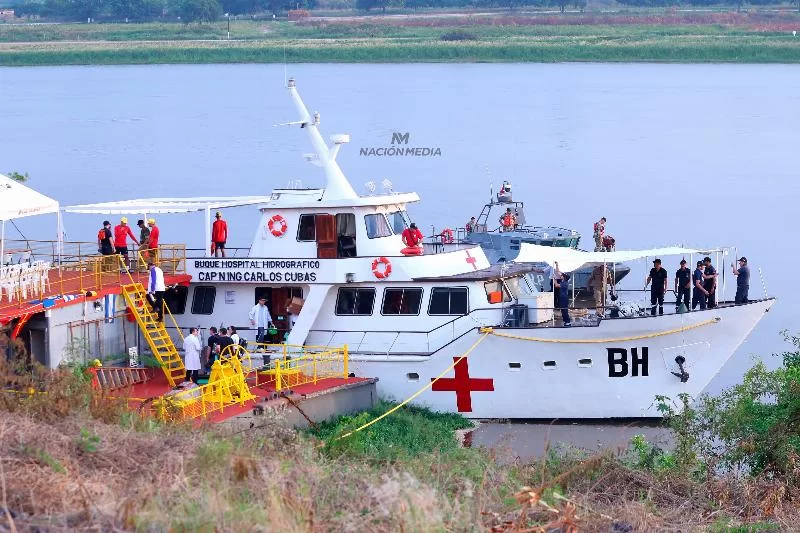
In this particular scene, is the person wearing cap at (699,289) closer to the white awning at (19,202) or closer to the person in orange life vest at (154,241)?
the person in orange life vest at (154,241)

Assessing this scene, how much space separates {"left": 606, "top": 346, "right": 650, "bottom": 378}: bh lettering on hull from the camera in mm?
24016

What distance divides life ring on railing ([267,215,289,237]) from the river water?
5.04 meters

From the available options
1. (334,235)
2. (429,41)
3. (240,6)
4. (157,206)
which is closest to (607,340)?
(334,235)

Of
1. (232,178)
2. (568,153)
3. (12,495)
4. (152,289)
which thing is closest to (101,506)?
(12,495)

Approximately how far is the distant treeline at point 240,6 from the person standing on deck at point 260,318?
3942 inches

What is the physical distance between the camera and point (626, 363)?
24125 millimetres

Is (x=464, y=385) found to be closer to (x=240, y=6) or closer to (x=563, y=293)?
(x=563, y=293)

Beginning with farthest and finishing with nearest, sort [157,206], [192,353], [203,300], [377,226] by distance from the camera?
[157,206], [203,300], [377,226], [192,353]

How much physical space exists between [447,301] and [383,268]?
1.23m

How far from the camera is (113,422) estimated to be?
1594 cm

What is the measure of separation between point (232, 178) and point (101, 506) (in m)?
46.7

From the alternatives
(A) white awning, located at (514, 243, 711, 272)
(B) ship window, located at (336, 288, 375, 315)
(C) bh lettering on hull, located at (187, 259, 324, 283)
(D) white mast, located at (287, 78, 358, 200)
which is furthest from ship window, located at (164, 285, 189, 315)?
(A) white awning, located at (514, 243, 711, 272)

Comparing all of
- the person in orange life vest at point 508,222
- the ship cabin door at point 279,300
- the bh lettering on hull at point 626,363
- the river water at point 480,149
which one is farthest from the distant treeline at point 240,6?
the bh lettering on hull at point 626,363

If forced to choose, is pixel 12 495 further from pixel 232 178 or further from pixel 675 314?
pixel 232 178
